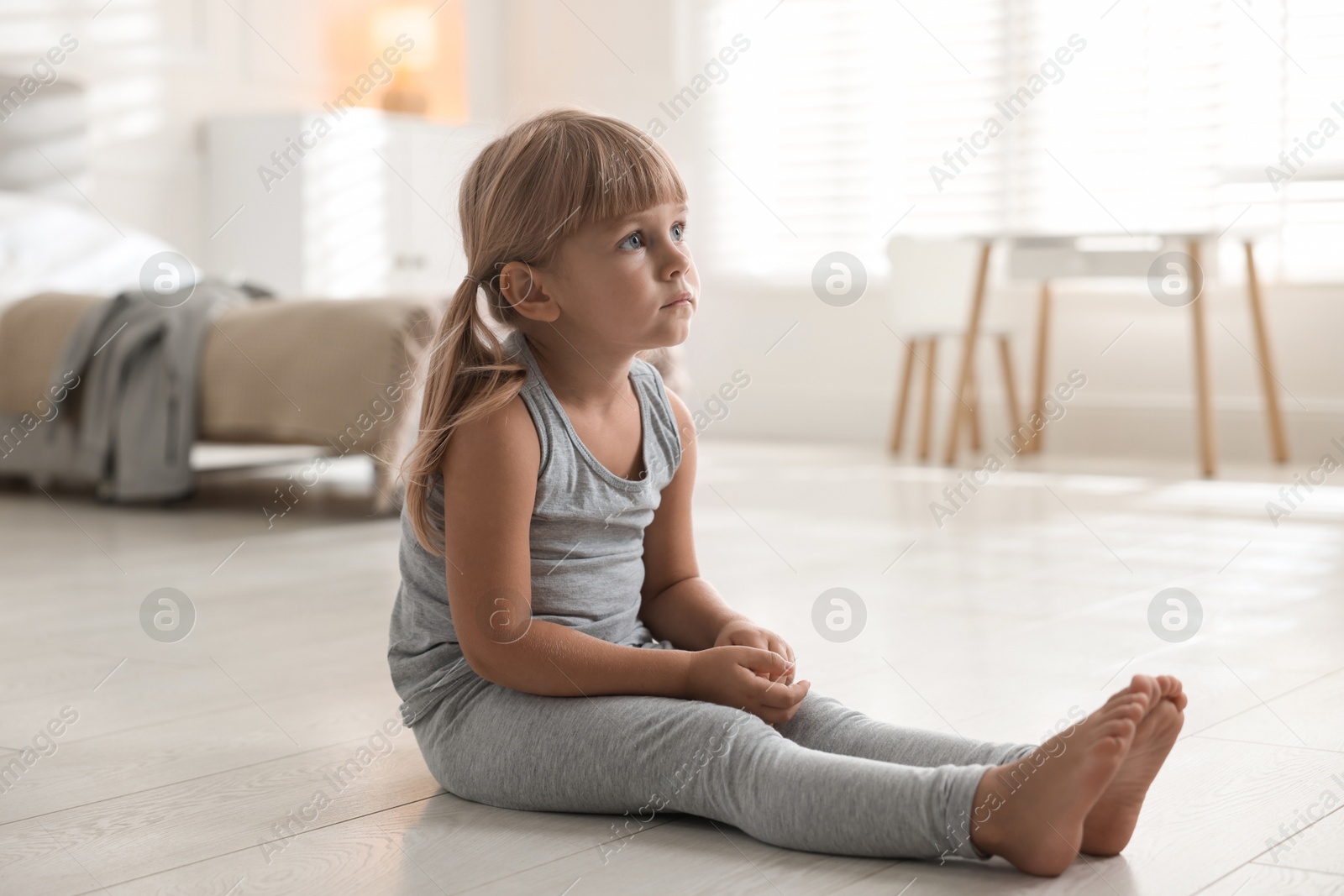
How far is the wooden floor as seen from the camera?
0.90m

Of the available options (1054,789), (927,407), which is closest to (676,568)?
(1054,789)

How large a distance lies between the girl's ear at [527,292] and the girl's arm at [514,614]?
76 millimetres

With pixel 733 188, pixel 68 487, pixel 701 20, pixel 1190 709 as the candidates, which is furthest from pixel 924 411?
pixel 1190 709

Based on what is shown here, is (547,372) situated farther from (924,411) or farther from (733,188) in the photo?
(733,188)

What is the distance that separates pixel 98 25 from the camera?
4.13m

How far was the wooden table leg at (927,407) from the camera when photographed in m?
3.99

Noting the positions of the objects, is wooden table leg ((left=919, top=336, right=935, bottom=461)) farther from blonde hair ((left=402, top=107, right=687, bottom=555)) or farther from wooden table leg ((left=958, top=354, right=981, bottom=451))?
blonde hair ((left=402, top=107, right=687, bottom=555))

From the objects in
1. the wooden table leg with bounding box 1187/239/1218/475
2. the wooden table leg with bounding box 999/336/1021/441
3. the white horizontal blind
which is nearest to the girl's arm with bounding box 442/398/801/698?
the wooden table leg with bounding box 1187/239/1218/475

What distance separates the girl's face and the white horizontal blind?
9.56 ft

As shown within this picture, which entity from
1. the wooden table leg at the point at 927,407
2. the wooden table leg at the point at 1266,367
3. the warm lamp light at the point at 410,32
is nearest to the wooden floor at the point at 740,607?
the wooden table leg at the point at 1266,367

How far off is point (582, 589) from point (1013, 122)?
3617 millimetres

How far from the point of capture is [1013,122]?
4.35 meters

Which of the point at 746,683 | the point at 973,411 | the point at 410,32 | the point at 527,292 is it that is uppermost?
the point at 410,32

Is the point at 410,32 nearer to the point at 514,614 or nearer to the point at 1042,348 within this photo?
the point at 1042,348
